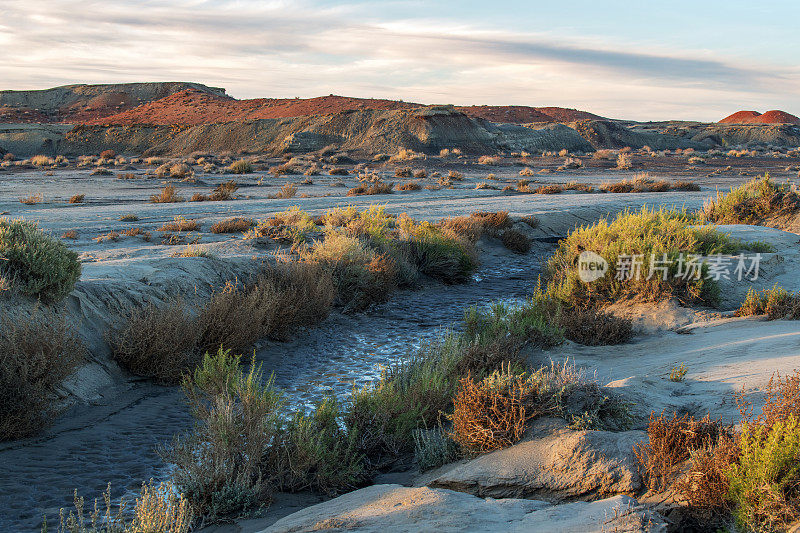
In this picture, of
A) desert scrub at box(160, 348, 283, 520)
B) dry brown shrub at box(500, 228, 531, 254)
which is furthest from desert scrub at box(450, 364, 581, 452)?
dry brown shrub at box(500, 228, 531, 254)

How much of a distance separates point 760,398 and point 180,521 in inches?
169

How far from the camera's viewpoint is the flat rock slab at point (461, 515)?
3613mm

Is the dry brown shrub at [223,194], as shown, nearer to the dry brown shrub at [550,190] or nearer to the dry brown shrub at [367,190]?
the dry brown shrub at [367,190]

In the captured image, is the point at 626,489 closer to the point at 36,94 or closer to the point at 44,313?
the point at 44,313

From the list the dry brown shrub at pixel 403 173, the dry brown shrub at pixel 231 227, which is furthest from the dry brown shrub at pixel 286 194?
the dry brown shrub at pixel 403 173

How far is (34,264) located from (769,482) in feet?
24.3

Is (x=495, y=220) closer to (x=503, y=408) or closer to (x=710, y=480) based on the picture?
(x=503, y=408)

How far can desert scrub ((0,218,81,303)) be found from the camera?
7.25m

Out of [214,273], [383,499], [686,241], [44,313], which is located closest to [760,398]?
[383,499]

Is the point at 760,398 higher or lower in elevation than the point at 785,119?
lower

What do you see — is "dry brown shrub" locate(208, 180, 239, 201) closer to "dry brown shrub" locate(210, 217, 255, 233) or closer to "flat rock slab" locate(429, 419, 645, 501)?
"dry brown shrub" locate(210, 217, 255, 233)

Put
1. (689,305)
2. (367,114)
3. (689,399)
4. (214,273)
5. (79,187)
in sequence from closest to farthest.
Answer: (689,399), (689,305), (214,273), (79,187), (367,114)

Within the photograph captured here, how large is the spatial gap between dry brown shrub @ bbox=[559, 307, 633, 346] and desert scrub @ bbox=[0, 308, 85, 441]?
5.96 meters

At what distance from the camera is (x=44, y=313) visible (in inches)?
278
